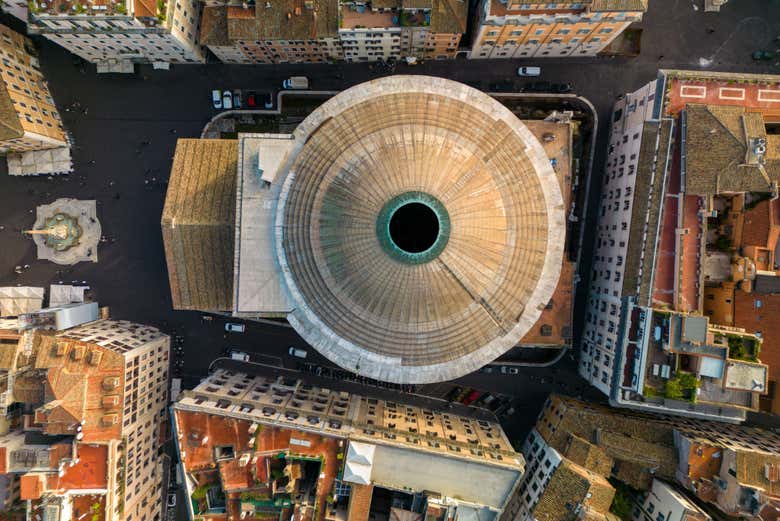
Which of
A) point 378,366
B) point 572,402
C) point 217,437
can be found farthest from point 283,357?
point 572,402

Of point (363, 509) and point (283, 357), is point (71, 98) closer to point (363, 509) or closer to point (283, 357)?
point (283, 357)

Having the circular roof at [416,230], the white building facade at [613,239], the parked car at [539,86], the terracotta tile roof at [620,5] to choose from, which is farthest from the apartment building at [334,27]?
the white building facade at [613,239]

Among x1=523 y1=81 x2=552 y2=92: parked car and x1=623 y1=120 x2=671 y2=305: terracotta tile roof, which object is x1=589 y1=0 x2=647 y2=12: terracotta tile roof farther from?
x1=623 y1=120 x2=671 y2=305: terracotta tile roof

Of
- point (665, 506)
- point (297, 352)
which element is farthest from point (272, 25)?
point (665, 506)

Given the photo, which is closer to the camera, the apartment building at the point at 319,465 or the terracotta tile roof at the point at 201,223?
the apartment building at the point at 319,465

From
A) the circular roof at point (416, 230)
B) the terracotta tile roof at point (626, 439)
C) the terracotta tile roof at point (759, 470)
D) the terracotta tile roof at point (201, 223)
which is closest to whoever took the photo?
the circular roof at point (416, 230)

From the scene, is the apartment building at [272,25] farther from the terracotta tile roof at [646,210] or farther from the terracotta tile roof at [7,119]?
Result: the terracotta tile roof at [646,210]

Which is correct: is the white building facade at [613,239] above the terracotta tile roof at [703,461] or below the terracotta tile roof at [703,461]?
above
